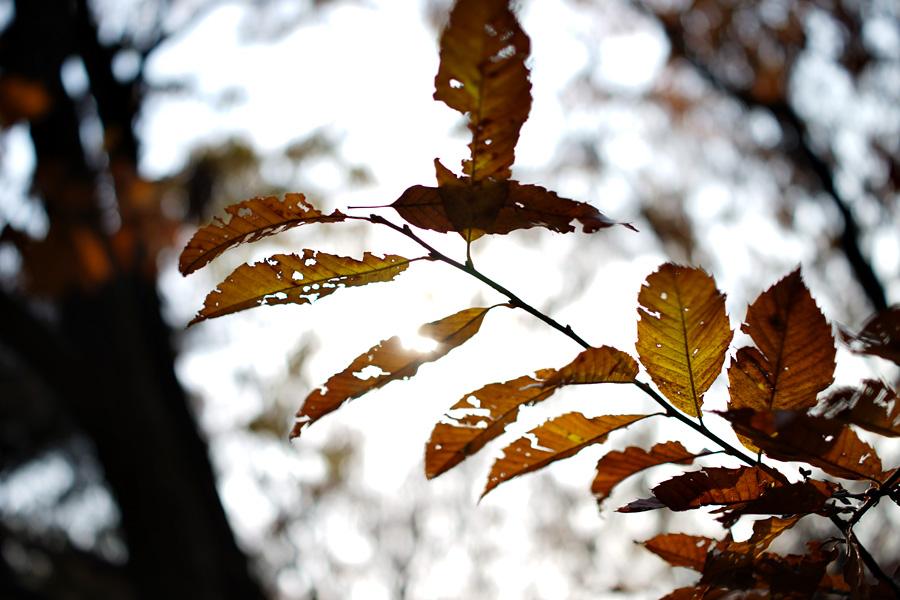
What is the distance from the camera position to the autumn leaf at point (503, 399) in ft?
1.40

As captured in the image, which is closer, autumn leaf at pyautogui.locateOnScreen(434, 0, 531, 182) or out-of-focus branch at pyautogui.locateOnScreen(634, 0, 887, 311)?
autumn leaf at pyautogui.locateOnScreen(434, 0, 531, 182)

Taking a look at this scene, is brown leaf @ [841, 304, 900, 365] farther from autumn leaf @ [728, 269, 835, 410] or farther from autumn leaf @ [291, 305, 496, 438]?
autumn leaf @ [291, 305, 496, 438]

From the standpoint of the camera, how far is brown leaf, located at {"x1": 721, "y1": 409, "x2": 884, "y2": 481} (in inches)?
13.2

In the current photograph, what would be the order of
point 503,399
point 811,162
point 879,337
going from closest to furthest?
point 879,337 < point 503,399 < point 811,162

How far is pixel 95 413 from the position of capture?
2305mm

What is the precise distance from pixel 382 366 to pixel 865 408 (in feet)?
0.90

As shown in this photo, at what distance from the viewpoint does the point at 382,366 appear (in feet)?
1.51

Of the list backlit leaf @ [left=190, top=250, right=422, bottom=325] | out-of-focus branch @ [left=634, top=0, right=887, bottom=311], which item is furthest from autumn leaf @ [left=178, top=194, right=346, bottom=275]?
out-of-focus branch @ [left=634, top=0, right=887, bottom=311]

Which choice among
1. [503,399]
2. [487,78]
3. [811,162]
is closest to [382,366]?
[503,399]

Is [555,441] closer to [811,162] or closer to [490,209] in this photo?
[490,209]

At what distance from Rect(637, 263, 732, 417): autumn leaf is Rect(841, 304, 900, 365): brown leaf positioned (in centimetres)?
9

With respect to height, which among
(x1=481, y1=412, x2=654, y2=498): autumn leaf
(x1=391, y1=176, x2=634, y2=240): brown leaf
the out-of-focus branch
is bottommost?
(x1=481, y1=412, x2=654, y2=498): autumn leaf

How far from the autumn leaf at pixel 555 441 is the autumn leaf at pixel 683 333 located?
3cm

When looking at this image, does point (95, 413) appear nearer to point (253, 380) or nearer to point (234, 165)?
point (234, 165)
